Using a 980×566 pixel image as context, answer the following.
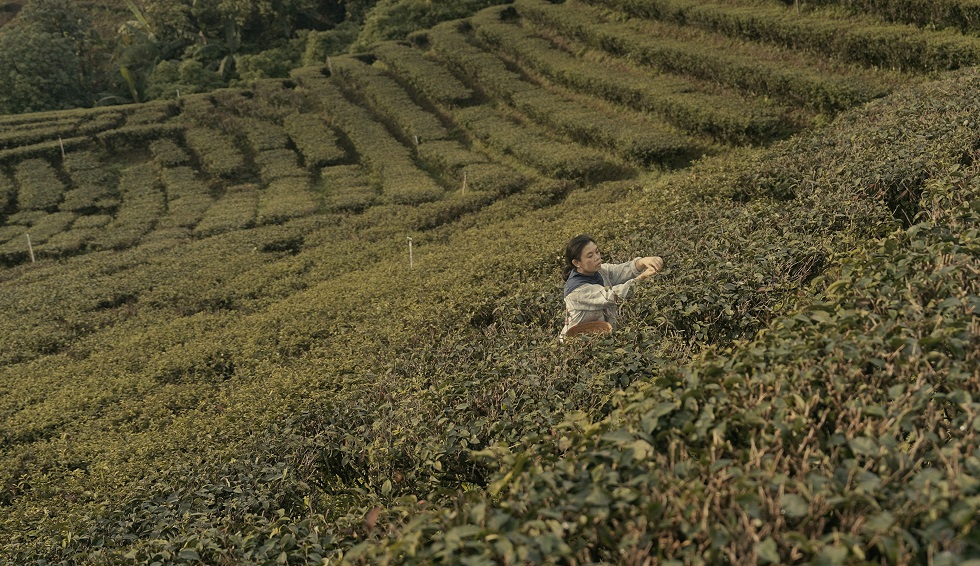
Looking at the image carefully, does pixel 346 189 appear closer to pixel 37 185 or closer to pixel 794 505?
pixel 37 185

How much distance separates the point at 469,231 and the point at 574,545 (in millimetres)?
13024

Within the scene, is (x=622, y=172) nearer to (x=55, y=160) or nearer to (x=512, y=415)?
(x=512, y=415)

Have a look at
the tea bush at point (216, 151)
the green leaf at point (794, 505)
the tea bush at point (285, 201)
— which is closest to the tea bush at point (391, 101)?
the tea bush at point (285, 201)

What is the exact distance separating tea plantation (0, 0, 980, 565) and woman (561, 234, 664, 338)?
0.23 m

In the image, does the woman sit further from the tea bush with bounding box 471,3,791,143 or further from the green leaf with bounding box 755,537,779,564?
the tea bush with bounding box 471,3,791,143

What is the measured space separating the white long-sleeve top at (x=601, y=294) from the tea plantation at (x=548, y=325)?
0.24 meters

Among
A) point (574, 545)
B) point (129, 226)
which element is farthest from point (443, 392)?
point (129, 226)

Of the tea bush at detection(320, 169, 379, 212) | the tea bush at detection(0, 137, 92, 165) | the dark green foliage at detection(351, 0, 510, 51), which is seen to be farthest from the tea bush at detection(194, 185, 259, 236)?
the dark green foliage at detection(351, 0, 510, 51)

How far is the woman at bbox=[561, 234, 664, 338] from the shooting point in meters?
5.97

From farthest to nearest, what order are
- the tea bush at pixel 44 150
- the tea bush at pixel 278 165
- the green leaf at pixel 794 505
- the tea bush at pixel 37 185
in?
the tea bush at pixel 44 150, the tea bush at pixel 278 165, the tea bush at pixel 37 185, the green leaf at pixel 794 505

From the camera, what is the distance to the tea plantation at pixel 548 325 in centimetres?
293

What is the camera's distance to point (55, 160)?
26.8 m

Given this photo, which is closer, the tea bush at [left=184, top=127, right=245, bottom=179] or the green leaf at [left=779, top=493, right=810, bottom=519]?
the green leaf at [left=779, top=493, right=810, bottom=519]

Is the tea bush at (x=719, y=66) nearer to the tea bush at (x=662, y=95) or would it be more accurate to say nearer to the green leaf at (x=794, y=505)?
the tea bush at (x=662, y=95)
